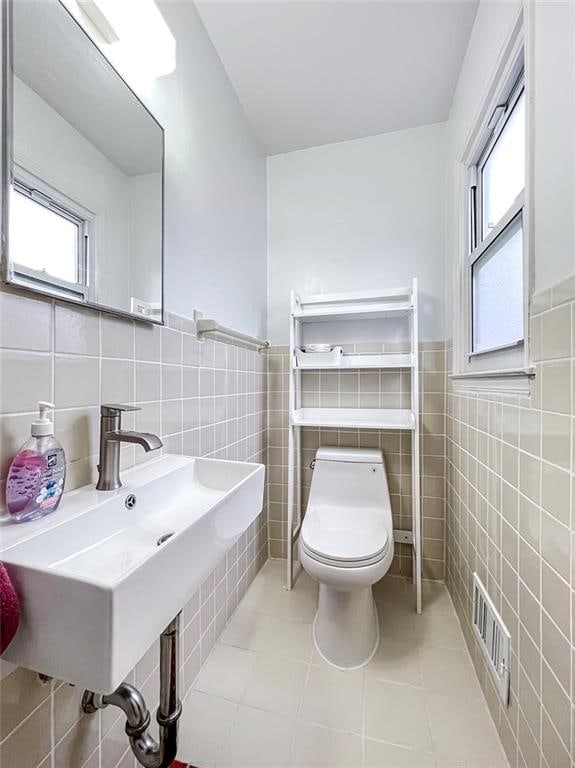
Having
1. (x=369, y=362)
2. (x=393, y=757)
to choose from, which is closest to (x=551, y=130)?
(x=369, y=362)

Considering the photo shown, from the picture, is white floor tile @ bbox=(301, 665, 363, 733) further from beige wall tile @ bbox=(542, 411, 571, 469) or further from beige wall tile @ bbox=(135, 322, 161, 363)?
beige wall tile @ bbox=(135, 322, 161, 363)

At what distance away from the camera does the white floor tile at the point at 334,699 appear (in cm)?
104

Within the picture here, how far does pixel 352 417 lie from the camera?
5.91 ft

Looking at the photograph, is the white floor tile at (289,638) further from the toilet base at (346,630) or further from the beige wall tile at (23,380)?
the beige wall tile at (23,380)

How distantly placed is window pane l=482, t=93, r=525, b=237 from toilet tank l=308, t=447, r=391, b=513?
3.82 ft

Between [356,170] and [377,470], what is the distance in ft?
5.49

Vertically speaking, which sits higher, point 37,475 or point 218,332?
point 218,332

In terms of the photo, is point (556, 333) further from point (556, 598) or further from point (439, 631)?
point (439, 631)

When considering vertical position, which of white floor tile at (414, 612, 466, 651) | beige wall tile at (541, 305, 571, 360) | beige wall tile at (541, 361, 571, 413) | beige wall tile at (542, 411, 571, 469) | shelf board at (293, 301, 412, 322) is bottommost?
white floor tile at (414, 612, 466, 651)

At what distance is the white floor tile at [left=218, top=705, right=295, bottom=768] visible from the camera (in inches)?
36.6

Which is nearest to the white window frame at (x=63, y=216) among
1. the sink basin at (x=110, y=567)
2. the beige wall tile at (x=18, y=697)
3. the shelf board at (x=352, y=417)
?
the sink basin at (x=110, y=567)

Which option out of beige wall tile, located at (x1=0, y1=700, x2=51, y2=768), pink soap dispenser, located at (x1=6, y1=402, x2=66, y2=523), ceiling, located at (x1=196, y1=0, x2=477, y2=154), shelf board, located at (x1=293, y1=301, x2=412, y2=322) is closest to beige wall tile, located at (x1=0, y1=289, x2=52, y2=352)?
pink soap dispenser, located at (x1=6, y1=402, x2=66, y2=523)

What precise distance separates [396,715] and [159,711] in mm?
788

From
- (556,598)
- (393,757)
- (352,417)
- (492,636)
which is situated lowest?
(393,757)
